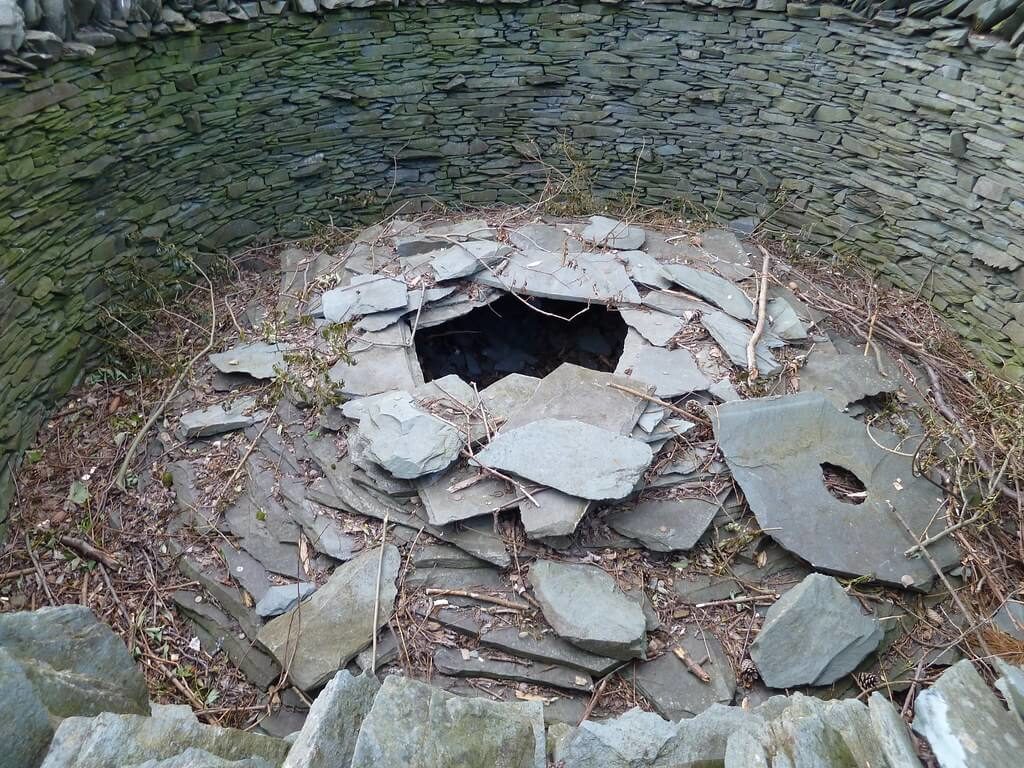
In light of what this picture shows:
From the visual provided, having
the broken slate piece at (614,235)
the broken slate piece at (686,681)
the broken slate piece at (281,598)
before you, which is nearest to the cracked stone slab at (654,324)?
the broken slate piece at (614,235)

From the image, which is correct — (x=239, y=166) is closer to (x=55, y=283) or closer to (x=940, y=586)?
(x=55, y=283)

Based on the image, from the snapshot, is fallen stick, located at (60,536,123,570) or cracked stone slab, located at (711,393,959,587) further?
fallen stick, located at (60,536,123,570)

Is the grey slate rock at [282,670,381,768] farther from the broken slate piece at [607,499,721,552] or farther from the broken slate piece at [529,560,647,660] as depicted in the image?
the broken slate piece at [607,499,721,552]

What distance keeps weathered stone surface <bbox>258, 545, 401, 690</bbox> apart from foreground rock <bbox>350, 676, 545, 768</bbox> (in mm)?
1463

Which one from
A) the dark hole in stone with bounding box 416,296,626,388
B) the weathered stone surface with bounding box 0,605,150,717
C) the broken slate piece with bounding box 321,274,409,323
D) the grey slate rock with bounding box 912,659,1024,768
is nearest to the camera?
the grey slate rock with bounding box 912,659,1024,768

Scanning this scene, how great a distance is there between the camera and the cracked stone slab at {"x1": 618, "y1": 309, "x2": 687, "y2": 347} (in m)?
4.63

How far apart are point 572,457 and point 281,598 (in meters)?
1.60

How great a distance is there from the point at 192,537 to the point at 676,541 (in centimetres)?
258

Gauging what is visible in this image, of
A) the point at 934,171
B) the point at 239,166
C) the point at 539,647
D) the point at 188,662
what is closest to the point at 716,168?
Answer: the point at 934,171

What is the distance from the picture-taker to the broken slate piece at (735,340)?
4492mm

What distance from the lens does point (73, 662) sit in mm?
2230

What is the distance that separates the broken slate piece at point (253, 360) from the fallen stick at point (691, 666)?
2789mm

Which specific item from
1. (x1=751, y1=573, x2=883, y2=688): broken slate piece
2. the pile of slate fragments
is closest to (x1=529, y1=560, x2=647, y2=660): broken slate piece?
the pile of slate fragments

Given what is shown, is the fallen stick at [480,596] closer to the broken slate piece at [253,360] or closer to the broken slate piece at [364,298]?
the broken slate piece at [253,360]
